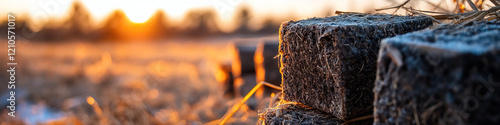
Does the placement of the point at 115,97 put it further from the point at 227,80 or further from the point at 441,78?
the point at 441,78

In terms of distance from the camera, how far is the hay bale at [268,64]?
4707mm

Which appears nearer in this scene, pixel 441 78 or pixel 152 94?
pixel 441 78

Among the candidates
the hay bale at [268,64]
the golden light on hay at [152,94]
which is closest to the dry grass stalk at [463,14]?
the hay bale at [268,64]

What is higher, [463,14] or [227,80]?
[463,14]

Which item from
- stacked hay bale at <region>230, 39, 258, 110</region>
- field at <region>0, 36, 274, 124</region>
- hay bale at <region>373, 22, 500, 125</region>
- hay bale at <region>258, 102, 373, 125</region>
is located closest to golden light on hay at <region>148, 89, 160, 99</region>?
field at <region>0, 36, 274, 124</region>

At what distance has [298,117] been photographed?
120cm

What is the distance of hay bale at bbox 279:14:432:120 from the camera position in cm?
102

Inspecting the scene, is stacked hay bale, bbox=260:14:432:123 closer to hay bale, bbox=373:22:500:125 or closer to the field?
hay bale, bbox=373:22:500:125

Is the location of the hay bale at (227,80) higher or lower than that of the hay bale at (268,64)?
lower

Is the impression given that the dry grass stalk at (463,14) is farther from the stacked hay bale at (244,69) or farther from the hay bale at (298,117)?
the stacked hay bale at (244,69)

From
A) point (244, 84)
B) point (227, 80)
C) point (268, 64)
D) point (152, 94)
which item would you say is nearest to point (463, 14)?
point (268, 64)

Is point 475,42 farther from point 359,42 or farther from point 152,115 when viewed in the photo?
point 152,115

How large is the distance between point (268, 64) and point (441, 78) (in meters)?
4.10

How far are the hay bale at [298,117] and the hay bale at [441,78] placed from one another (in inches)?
15.4
